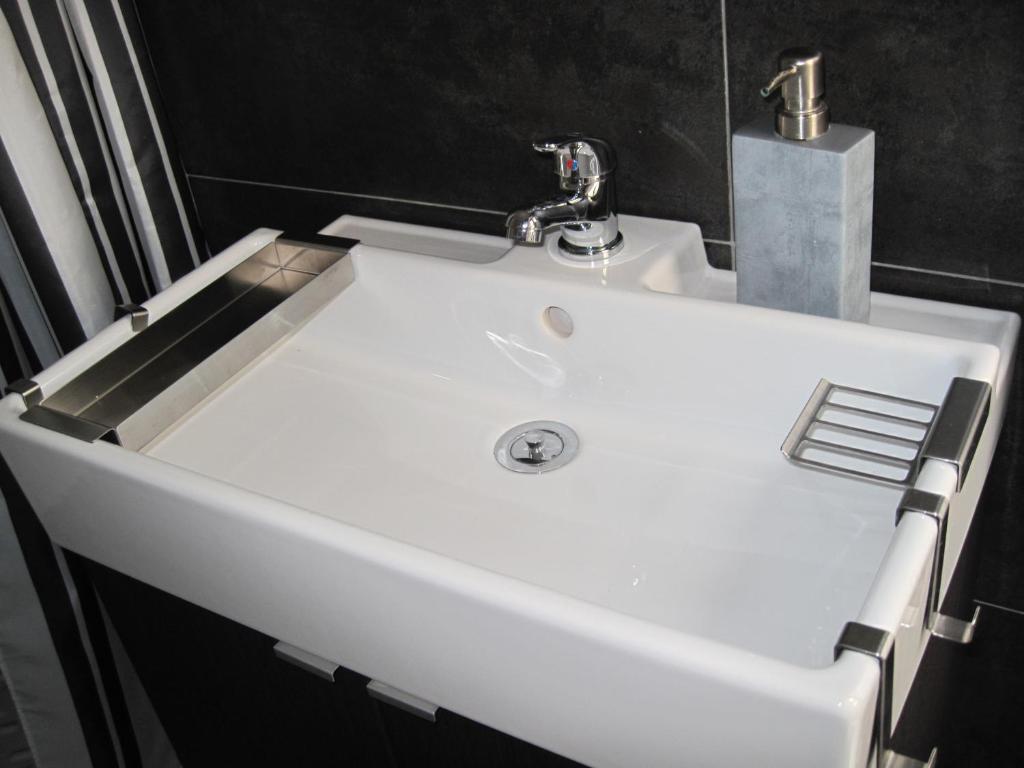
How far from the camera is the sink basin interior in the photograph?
0.82 meters

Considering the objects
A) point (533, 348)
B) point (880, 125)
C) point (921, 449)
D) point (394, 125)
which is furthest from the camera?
point (394, 125)

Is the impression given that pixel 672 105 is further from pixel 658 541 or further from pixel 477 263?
pixel 658 541

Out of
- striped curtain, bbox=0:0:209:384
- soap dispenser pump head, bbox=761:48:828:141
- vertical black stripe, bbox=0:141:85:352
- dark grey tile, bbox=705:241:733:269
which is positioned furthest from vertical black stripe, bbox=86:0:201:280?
soap dispenser pump head, bbox=761:48:828:141

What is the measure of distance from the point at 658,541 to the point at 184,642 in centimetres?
51

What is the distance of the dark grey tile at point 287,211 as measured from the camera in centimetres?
122

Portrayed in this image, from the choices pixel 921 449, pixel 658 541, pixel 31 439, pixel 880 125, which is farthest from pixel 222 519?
pixel 880 125

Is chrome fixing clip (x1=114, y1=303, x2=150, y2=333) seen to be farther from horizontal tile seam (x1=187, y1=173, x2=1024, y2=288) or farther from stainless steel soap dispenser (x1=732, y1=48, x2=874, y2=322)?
stainless steel soap dispenser (x1=732, y1=48, x2=874, y2=322)

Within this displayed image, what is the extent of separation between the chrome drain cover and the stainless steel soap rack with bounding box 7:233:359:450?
277mm

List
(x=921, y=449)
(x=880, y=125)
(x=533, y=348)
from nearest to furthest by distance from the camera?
(x=921, y=449) < (x=880, y=125) < (x=533, y=348)

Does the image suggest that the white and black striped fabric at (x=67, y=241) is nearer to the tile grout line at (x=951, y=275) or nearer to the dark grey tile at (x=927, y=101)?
the dark grey tile at (x=927, y=101)

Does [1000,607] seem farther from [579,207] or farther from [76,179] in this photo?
[76,179]

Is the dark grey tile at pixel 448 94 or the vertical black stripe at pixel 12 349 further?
the vertical black stripe at pixel 12 349

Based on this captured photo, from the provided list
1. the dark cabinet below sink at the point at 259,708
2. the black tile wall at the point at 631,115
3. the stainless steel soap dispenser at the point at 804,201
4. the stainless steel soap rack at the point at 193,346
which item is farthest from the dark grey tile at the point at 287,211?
the dark cabinet below sink at the point at 259,708

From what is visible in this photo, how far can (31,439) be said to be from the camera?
37.1 inches
